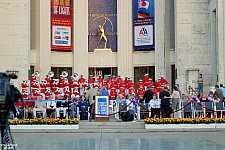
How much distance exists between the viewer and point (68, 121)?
68.6 ft

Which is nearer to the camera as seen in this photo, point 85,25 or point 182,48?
point 182,48

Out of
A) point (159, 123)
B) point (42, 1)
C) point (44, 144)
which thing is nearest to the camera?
point (44, 144)

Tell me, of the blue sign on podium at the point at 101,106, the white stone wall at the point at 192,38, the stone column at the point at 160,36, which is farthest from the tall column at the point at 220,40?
the blue sign on podium at the point at 101,106

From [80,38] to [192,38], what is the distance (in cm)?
906

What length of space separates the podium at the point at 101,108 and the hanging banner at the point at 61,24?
14.9 m

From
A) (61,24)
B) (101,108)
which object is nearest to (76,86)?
(101,108)

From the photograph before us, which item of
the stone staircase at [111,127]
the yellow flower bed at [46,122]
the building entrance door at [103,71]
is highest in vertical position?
the building entrance door at [103,71]

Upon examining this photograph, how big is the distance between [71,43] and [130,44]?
459 centimetres

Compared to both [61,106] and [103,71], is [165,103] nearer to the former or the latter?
[61,106]

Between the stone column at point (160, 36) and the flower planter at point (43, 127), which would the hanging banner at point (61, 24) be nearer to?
the stone column at point (160, 36)

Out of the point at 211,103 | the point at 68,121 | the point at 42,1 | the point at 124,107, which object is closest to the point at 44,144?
the point at 68,121

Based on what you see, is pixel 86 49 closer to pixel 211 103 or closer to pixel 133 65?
pixel 133 65

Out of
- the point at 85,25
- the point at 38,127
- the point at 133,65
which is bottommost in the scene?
the point at 38,127

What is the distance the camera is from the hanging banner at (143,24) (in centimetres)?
3631
